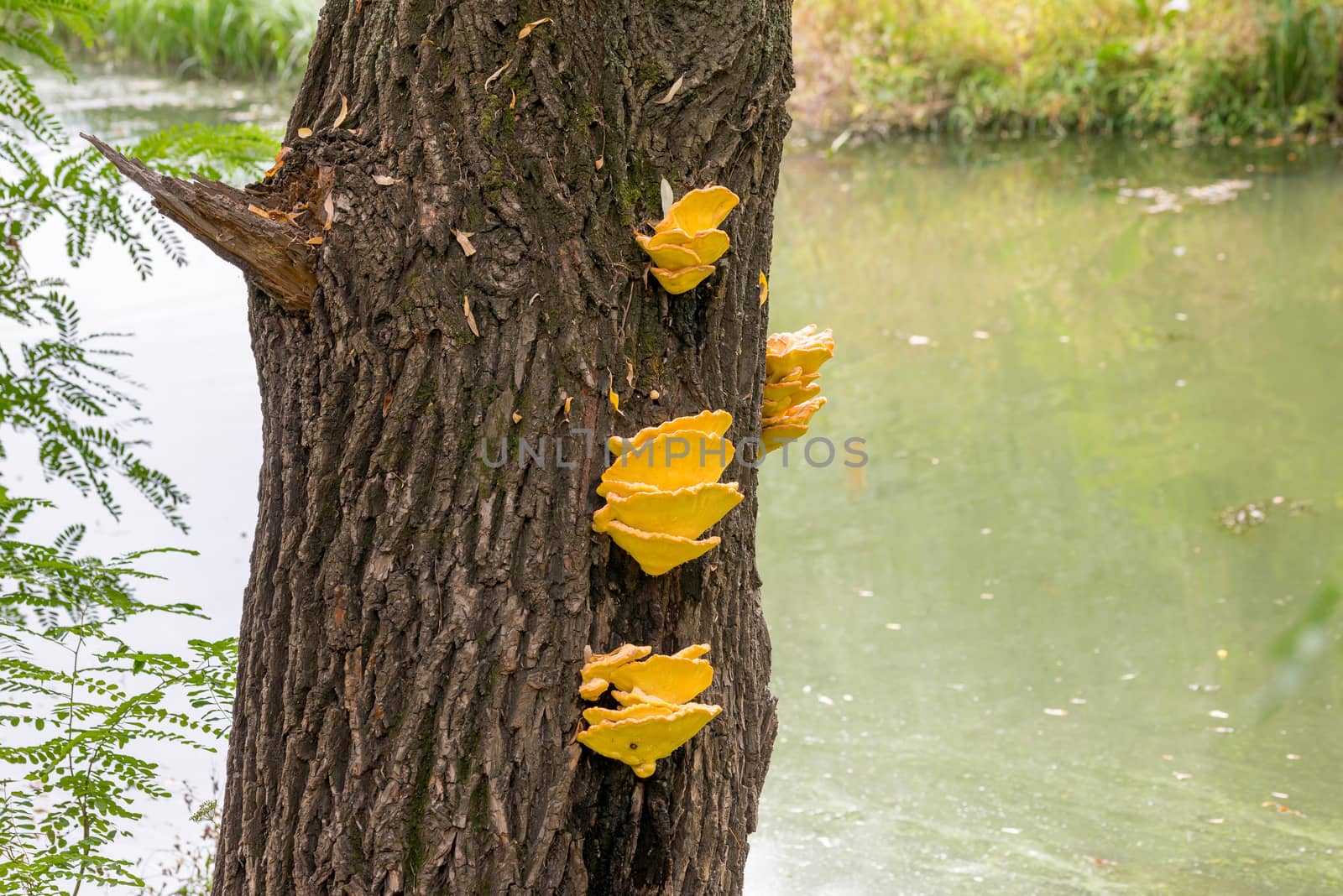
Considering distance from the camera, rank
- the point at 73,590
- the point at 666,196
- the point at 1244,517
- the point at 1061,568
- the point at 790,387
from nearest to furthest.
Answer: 1. the point at 666,196
2. the point at 790,387
3. the point at 73,590
4. the point at 1061,568
5. the point at 1244,517

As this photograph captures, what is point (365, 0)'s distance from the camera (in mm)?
1355

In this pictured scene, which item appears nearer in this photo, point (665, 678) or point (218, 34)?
point (665, 678)

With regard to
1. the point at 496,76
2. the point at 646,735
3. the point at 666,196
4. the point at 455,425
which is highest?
the point at 496,76

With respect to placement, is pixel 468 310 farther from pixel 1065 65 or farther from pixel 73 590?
pixel 1065 65

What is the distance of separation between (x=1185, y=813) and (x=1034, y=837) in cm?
34

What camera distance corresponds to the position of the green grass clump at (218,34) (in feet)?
34.8

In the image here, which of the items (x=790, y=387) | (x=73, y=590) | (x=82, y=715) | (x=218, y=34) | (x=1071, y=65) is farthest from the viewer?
(x=218, y=34)

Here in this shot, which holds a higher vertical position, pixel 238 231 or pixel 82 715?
pixel 238 231

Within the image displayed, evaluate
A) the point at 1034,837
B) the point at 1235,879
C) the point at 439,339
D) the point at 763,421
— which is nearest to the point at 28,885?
the point at 439,339

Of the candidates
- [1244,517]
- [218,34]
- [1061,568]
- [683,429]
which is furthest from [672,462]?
[218,34]

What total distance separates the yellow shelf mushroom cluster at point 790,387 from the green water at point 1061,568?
0.68 metres

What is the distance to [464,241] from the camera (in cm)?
129

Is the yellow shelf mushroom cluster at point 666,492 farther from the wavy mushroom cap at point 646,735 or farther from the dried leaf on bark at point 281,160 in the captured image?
the dried leaf on bark at point 281,160

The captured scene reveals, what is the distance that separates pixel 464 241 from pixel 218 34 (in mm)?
10930
